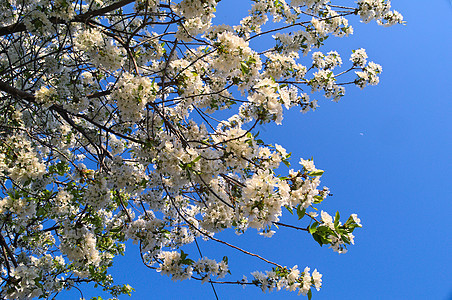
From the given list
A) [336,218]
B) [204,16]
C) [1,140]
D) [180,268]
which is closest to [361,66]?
[204,16]

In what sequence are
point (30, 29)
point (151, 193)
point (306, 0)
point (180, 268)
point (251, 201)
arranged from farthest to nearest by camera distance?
point (306, 0) < point (151, 193) < point (30, 29) < point (180, 268) < point (251, 201)

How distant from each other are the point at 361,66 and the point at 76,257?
607 cm

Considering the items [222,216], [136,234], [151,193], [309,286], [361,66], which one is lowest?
[309,286]

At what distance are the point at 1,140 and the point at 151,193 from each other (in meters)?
2.18

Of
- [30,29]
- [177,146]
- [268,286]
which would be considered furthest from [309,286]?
[30,29]

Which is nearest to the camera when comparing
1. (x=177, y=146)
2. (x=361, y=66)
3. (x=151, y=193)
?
(x=177, y=146)

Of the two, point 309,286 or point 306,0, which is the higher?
point 306,0

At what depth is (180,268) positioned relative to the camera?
3426mm

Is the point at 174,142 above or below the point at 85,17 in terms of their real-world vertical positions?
below

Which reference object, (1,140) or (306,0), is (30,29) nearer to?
(1,140)

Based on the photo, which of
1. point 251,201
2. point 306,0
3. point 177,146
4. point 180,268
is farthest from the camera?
point 306,0

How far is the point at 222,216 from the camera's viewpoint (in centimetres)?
347

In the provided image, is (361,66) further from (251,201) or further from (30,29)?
(30,29)

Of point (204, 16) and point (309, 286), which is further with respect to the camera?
point (204, 16)
